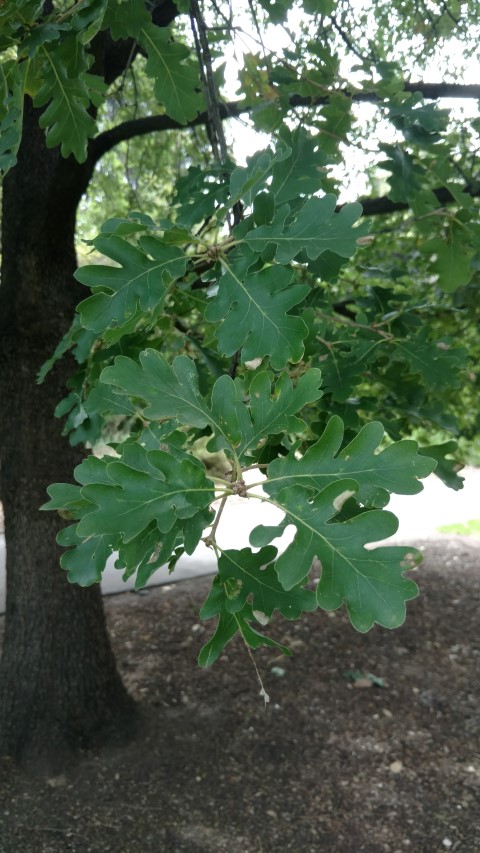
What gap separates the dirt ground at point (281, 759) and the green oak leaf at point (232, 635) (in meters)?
2.34

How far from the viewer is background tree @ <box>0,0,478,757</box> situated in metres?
1.22

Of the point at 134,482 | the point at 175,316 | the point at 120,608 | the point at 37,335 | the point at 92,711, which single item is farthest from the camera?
the point at 120,608

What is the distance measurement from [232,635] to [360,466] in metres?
0.40

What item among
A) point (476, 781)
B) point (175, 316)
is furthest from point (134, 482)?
point (476, 781)

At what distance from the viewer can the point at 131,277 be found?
1284mm

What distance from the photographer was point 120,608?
19.0 ft

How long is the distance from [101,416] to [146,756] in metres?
2.40

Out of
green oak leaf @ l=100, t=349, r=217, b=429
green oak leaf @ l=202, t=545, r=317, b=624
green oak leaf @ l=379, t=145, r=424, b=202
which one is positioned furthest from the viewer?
green oak leaf @ l=379, t=145, r=424, b=202

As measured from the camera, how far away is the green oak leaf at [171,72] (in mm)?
2033

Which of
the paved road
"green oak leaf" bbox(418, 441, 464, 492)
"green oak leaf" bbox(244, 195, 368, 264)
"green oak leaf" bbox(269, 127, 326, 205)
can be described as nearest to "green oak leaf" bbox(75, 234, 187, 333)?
"green oak leaf" bbox(244, 195, 368, 264)

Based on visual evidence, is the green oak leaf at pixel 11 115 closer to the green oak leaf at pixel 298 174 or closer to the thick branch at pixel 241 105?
the green oak leaf at pixel 298 174

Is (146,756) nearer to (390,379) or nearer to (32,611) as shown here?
(32,611)

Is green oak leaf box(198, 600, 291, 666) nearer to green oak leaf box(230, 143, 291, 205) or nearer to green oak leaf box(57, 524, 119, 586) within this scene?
green oak leaf box(57, 524, 119, 586)

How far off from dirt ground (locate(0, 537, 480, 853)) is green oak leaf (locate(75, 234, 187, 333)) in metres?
2.71
